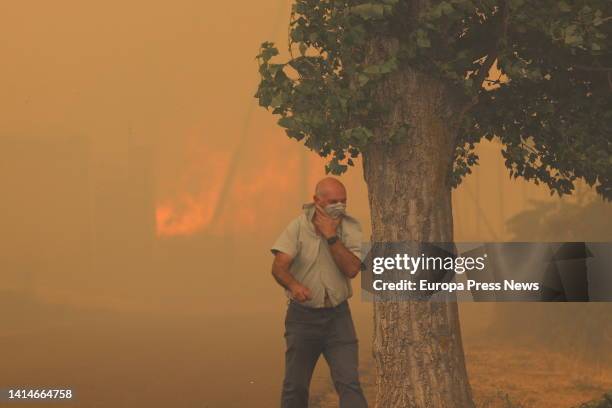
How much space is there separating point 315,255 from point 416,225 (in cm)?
212

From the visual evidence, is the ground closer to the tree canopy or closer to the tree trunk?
the tree trunk

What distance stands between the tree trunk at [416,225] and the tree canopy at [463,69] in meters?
0.17

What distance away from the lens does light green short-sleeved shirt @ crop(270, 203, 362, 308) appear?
6953 mm

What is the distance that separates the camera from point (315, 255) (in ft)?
22.9

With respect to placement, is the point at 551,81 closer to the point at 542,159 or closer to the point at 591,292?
the point at 542,159

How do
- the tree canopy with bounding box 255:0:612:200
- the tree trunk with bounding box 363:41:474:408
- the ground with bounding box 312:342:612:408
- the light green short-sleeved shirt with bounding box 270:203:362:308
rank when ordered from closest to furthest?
the light green short-sleeved shirt with bounding box 270:203:362:308
the tree canopy with bounding box 255:0:612:200
the tree trunk with bounding box 363:41:474:408
the ground with bounding box 312:342:612:408

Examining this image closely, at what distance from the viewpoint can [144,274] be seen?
4191 centimetres

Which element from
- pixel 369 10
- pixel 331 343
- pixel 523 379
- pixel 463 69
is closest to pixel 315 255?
pixel 331 343

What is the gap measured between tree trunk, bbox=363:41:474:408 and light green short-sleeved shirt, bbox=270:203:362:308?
192 cm

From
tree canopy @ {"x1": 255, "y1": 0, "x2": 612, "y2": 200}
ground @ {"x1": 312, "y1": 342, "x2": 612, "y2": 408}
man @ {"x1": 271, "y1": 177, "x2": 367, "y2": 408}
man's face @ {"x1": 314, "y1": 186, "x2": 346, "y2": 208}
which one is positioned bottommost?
ground @ {"x1": 312, "y1": 342, "x2": 612, "y2": 408}

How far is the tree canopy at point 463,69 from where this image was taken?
857 centimetres

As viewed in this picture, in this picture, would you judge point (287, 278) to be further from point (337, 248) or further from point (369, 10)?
→ point (369, 10)

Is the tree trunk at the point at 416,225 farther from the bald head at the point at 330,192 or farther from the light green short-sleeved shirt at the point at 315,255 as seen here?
the bald head at the point at 330,192

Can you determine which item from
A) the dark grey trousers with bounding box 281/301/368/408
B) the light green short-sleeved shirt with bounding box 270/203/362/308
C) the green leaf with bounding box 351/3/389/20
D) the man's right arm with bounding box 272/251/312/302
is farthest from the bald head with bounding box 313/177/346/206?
the green leaf with bounding box 351/3/389/20
